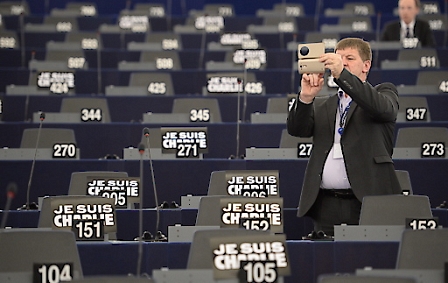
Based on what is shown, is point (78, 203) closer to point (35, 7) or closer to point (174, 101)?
point (174, 101)

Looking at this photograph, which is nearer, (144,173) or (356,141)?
(356,141)

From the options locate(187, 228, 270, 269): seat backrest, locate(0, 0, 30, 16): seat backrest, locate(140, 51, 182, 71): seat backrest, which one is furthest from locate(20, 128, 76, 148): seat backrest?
locate(0, 0, 30, 16): seat backrest

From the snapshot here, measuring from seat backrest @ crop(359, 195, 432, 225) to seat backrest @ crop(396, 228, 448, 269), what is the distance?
718 millimetres

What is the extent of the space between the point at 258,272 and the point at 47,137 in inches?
196

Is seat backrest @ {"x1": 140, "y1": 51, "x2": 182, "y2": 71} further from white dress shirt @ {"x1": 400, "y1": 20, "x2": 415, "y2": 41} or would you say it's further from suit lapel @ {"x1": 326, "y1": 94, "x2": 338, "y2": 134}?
suit lapel @ {"x1": 326, "y1": 94, "x2": 338, "y2": 134}

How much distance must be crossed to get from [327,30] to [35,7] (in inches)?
211

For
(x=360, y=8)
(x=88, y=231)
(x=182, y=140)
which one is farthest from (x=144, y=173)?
(x=360, y=8)

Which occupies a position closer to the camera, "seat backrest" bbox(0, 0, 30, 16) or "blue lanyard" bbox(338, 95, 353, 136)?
"blue lanyard" bbox(338, 95, 353, 136)

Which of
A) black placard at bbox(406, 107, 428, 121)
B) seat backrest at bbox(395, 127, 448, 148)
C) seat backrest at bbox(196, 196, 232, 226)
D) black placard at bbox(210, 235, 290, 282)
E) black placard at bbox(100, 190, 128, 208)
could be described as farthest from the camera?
black placard at bbox(406, 107, 428, 121)

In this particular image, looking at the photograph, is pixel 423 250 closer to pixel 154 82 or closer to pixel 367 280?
pixel 367 280

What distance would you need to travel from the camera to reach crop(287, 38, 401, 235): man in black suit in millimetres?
5477

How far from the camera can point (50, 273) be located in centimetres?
468

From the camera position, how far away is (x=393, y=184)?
18.7 ft

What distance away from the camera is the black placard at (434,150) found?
823 cm
